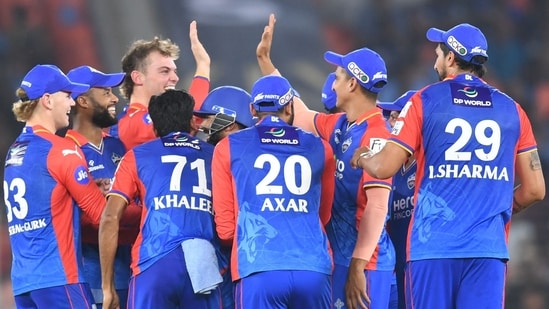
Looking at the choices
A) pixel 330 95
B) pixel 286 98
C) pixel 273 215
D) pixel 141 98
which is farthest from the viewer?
pixel 141 98

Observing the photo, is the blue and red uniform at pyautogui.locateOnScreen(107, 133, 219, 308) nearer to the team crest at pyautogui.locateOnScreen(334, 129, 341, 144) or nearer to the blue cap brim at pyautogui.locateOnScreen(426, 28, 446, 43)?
the team crest at pyautogui.locateOnScreen(334, 129, 341, 144)

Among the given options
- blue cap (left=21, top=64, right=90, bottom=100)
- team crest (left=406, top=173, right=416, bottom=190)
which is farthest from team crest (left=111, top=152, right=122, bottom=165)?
team crest (left=406, top=173, right=416, bottom=190)

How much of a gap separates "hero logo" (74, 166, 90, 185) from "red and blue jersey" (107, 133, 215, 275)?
0.90ft

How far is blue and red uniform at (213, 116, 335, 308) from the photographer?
6.19m

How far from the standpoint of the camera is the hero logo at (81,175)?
22.0 ft

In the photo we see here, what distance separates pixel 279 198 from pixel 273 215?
10cm

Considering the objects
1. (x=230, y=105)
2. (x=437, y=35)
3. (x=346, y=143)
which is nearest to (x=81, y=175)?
(x=230, y=105)

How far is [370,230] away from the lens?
6.48 metres

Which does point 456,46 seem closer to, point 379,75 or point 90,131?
point 379,75

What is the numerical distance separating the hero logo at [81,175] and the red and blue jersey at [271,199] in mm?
853

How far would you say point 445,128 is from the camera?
6277mm

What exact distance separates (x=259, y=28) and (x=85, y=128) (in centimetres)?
753

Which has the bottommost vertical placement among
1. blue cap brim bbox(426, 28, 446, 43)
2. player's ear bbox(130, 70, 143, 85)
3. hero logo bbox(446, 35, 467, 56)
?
player's ear bbox(130, 70, 143, 85)

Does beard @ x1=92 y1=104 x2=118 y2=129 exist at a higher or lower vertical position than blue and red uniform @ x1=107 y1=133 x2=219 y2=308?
higher
